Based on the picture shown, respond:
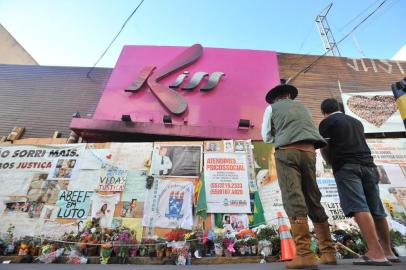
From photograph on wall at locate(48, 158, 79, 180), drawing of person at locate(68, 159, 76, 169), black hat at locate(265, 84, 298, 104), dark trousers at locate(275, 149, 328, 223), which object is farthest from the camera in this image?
drawing of person at locate(68, 159, 76, 169)

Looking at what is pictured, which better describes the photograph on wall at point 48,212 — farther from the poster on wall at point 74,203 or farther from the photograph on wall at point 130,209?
the photograph on wall at point 130,209

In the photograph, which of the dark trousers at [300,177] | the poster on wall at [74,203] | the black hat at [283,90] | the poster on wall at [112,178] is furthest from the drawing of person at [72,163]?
the dark trousers at [300,177]

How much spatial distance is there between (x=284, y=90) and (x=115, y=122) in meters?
6.81

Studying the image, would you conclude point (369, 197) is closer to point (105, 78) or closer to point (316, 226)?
point (316, 226)

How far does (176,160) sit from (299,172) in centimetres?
488

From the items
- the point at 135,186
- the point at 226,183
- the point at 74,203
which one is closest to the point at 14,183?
the point at 74,203

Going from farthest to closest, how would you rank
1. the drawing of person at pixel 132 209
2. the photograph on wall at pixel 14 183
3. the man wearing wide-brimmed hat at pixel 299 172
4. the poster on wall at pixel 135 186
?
1. the photograph on wall at pixel 14 183
2. the poster on wall at pixel 135 186
3. the drawing of person at pixel 132 209
4. the man wearing wide-brimmed hat at pixel 299 172

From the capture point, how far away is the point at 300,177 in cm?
297

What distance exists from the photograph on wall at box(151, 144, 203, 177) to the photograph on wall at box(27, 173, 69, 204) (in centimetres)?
245

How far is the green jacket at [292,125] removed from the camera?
302 cm

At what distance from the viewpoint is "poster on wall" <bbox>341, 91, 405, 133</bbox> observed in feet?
31.0

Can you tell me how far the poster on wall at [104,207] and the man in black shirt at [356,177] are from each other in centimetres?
511

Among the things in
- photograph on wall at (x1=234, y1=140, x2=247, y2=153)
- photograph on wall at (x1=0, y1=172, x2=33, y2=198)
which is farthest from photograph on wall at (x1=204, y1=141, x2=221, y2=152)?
photograph on wall at (x1=0, y1=172, x2=33, y2=198)

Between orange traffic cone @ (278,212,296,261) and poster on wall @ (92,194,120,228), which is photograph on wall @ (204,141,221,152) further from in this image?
orange traffic cone @ (278,212,296,261)
